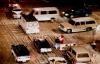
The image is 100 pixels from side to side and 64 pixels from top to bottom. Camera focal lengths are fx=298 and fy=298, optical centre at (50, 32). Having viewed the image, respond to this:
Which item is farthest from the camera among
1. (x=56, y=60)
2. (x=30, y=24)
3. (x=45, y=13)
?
(x=45, y=13)

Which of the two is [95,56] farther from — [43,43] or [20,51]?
[20,51]

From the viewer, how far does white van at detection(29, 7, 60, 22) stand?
40.7m

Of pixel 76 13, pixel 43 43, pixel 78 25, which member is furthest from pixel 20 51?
pixel 76 13

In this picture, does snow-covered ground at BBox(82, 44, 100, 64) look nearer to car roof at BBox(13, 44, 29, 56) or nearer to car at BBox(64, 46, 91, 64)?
car at BBox(64, 46, 91, 64)

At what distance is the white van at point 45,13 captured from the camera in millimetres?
40719

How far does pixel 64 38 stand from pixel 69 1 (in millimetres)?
15465

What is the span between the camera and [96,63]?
30547 mm

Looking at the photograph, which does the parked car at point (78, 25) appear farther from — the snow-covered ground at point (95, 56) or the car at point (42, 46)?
the car at point (42, 46)

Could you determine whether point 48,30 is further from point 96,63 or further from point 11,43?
point 96,63

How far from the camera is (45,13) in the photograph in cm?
4091

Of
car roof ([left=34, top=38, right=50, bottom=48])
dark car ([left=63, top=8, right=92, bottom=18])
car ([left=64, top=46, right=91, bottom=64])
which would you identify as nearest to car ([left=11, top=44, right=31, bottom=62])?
car roof ([left=34, top=38, right=50, bottom=48])

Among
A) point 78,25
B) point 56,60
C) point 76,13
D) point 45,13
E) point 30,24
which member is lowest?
point 56,60

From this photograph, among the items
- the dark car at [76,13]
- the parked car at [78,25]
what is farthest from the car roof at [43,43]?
the dark car at [76,13]

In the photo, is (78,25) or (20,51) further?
(78,25)
